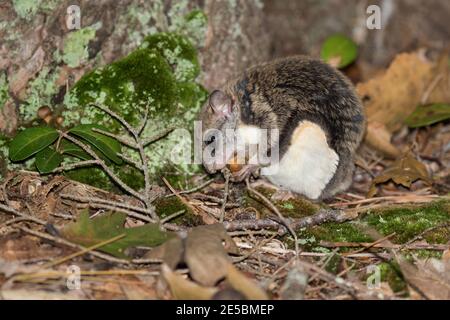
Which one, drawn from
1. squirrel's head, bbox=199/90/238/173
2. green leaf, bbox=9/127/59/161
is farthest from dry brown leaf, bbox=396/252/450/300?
green leaf, bbox=9/127/59/161

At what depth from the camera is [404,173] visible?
207 inches

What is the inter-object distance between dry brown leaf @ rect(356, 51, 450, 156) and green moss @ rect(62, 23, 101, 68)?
8.68 feet

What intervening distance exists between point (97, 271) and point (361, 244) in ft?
5.44

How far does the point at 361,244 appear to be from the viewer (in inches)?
162

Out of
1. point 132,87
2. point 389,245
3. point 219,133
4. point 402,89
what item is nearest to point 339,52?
point 402,89

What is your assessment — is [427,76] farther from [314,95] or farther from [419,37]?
[314,95]

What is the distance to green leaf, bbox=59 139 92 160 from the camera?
4523mm

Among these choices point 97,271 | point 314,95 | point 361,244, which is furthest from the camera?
point 314,95

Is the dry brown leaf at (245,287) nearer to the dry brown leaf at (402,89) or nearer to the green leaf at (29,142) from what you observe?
the green leaf at (29,142)

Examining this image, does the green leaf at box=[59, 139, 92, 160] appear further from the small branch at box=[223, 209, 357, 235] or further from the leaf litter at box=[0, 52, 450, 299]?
the small branch at box=[223, 209, 357, 235]

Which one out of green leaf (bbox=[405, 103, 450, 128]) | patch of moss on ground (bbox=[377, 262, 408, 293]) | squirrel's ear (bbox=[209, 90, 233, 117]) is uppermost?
squirrel's ear (bbox=[209, 90, 233, 117])

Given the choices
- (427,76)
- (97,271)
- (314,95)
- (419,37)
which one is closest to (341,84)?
(314,95)

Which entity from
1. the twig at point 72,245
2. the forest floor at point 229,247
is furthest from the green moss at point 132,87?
the twig at point 72,245
